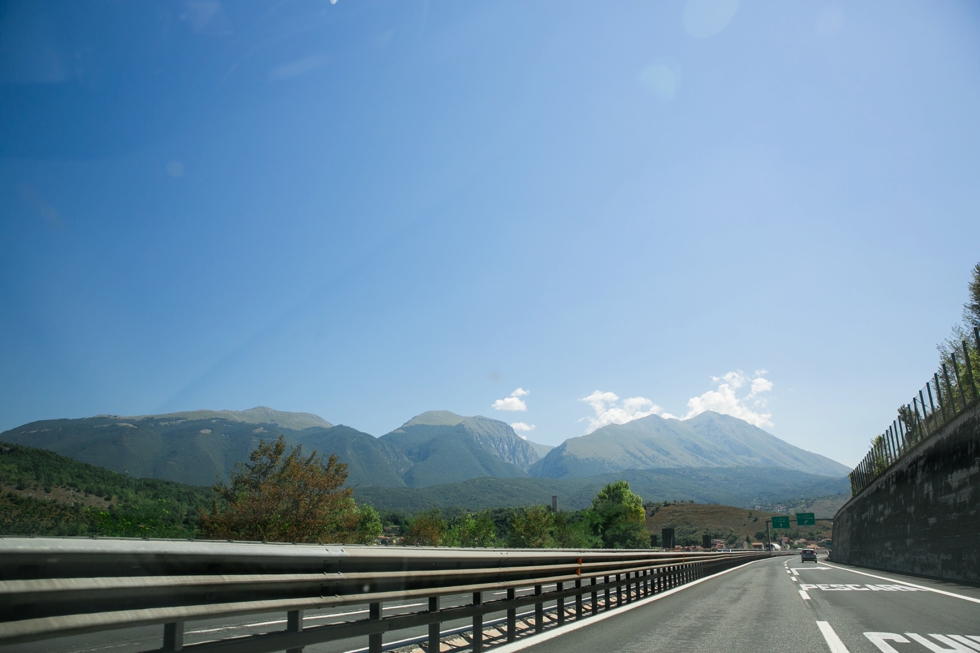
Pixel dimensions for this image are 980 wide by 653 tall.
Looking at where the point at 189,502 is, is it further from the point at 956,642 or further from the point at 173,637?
Answer: the point at 173,637

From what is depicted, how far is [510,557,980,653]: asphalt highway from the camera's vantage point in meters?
7.10

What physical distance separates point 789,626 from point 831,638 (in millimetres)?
1417

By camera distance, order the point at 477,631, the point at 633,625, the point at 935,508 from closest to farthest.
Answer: the point at 477,631
the point at 633,625
the point at 935,508

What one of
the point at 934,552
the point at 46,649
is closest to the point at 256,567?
the point at 46,649

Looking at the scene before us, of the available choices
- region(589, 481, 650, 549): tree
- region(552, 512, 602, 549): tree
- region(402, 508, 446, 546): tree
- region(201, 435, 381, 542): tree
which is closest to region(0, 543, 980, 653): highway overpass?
region(201, 435, 381, 542): tree

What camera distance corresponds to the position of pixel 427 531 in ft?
308

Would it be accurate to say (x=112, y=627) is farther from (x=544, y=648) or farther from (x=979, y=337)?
(x=979, y=337)

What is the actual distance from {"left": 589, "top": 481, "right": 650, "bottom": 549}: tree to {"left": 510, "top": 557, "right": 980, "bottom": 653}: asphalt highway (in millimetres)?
88107

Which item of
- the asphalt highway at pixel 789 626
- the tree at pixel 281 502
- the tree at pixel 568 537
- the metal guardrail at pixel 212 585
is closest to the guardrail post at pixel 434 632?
the metal guardrail at pixel 212 585

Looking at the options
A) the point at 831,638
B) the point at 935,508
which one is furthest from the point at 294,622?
the point at 935,508

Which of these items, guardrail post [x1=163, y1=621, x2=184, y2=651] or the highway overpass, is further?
the highway overpass

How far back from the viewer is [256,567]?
3627 mm

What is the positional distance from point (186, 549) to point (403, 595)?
2.46 meters

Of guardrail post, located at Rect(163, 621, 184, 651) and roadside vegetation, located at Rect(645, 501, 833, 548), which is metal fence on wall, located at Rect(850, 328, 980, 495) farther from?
roadside vegetation, located at Rect(645, 501, 833, 548)
